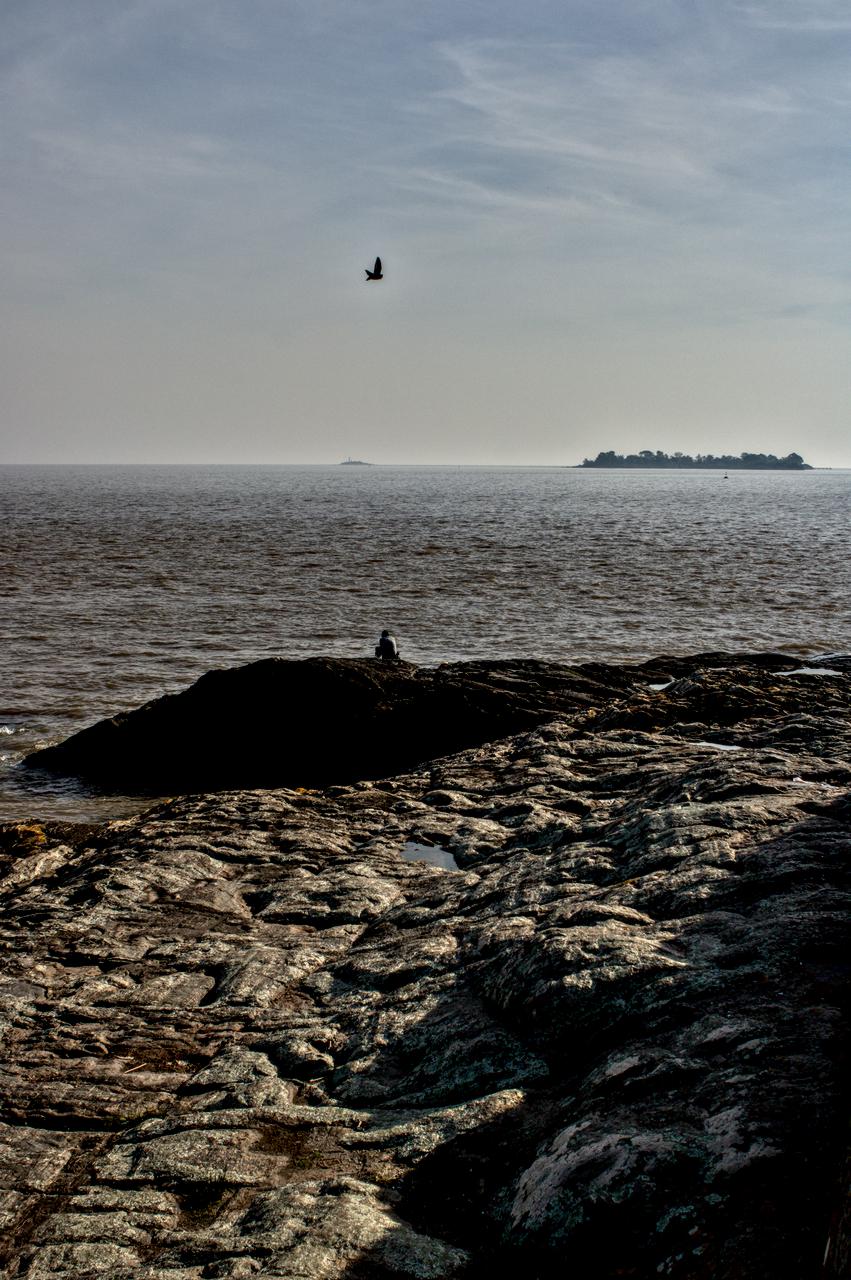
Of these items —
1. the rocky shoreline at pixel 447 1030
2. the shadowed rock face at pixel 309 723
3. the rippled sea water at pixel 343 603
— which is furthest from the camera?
the rippled sea water at pixel 343 603

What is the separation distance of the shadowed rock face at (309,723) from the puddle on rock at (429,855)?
403 centimetres

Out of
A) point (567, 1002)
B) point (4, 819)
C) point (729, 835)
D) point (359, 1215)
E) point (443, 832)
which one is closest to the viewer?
point (359, 1215)

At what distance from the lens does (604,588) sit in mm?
37000

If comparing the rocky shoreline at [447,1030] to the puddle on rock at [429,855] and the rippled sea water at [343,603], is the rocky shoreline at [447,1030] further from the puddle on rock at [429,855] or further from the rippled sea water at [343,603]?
the rippled sea water at [343,603]

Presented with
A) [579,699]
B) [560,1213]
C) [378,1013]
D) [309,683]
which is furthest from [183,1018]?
[579,699]

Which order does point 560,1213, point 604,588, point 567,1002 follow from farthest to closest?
point 604,588 → point 567,1002 → point 560,1213

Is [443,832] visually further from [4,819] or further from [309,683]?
[4,819]

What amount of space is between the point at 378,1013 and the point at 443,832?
396 centimetres

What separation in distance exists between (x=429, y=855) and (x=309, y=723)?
5.61 m

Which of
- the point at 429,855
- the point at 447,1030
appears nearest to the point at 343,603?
the point at 429,855

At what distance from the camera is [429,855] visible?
9.49 metres

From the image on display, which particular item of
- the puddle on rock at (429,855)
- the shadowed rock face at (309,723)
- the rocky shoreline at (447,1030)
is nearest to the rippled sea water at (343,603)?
the shadowed rock face at (309,723)

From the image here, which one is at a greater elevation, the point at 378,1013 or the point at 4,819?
the point at 378,1013

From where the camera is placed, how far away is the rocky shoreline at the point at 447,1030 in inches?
149
